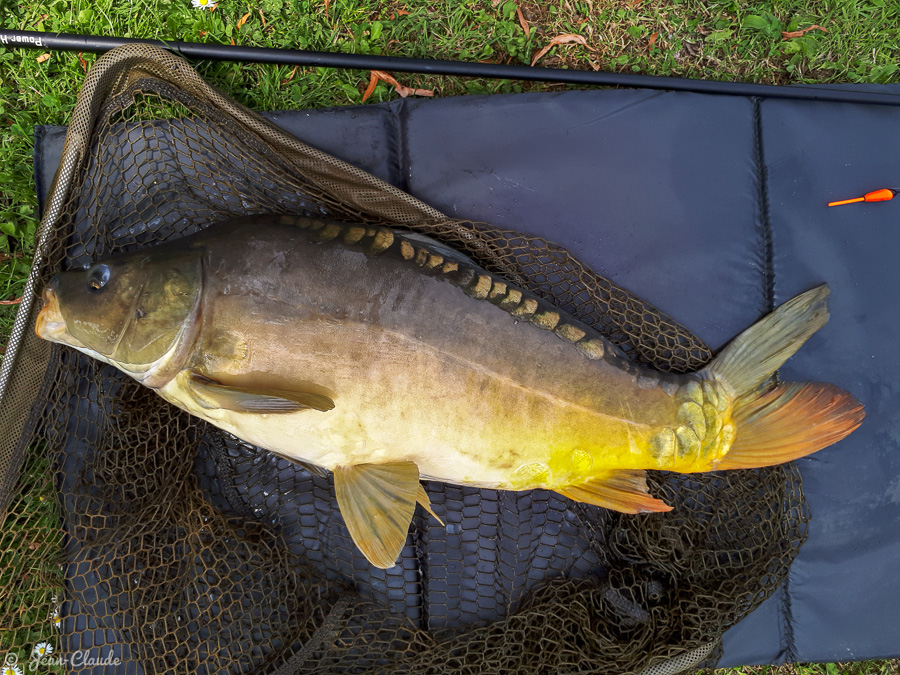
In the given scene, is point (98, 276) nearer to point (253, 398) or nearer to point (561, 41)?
point (253, 398)

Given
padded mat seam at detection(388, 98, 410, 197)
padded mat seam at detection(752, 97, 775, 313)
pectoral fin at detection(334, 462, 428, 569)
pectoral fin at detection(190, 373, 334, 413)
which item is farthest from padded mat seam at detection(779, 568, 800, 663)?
padded mat seam at detection(388, 98, 410, 197)

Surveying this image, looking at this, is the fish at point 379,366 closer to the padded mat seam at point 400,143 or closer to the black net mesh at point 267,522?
the black net mesh at point 267,522

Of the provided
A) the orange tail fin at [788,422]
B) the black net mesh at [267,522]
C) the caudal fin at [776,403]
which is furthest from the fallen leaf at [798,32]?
the orange tail fin at [788,422]

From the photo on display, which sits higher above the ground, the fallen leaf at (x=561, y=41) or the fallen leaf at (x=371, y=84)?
the fallen leaf at (x=561, y=41)

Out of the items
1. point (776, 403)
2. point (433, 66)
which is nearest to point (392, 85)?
point (433, 66)

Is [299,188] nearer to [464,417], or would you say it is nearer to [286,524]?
[464,417]

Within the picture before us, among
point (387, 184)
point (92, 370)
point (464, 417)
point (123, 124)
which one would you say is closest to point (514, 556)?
point (464, 417)
